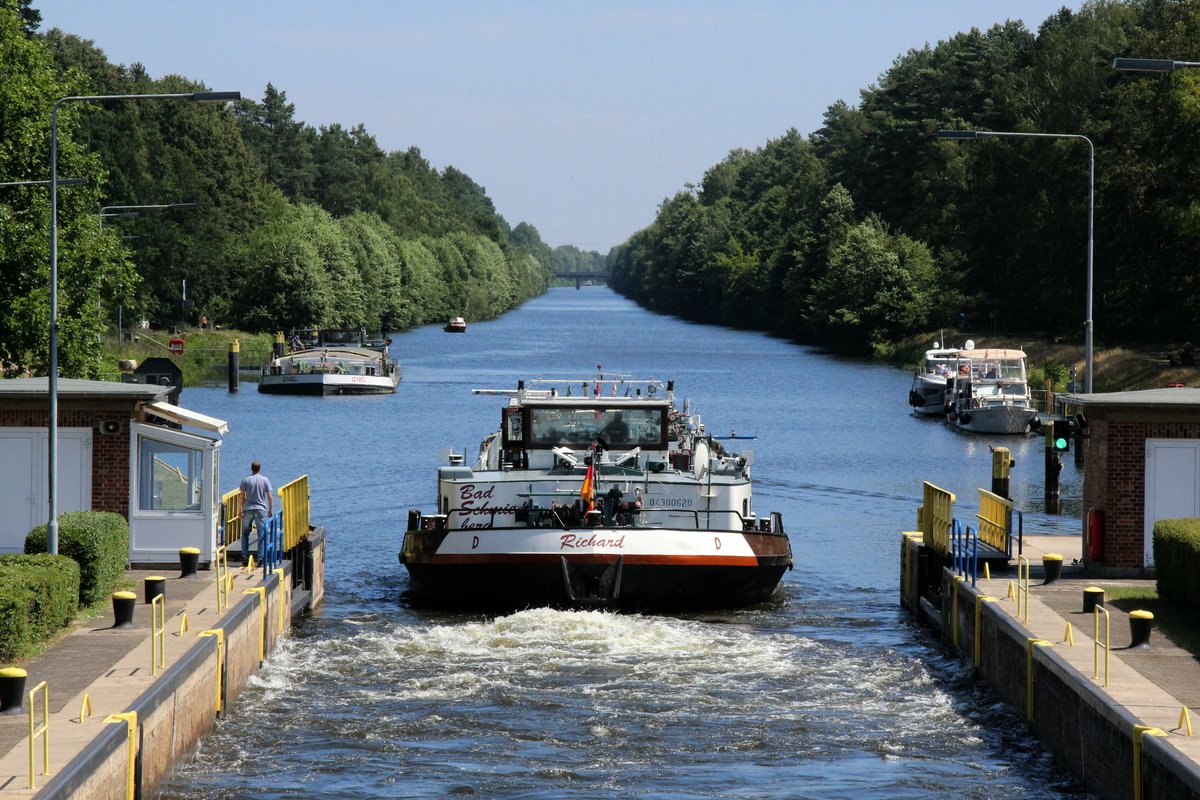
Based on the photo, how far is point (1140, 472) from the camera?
24328mm

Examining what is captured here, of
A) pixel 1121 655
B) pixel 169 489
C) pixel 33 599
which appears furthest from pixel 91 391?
pixel 1121 655

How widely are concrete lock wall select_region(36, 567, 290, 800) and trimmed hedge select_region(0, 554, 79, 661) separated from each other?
159cm

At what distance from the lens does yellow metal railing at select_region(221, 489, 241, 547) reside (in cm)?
2559

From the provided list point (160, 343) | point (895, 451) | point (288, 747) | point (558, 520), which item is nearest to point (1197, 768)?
point (288, 747)

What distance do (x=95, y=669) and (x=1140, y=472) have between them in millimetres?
14386

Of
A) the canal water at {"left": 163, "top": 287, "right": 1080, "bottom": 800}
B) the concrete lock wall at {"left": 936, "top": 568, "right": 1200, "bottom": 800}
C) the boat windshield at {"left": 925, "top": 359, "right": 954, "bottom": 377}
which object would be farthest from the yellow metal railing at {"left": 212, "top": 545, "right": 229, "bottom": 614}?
the boat windshield at {"left": 925, "top": 359, "right": 954, "bottom": 377}

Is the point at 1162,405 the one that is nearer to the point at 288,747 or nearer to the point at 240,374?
the point at 288,747

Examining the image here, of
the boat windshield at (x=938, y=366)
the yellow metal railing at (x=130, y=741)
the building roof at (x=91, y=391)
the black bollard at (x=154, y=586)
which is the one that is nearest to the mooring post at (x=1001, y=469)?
the building roof at (x=91, y=391)

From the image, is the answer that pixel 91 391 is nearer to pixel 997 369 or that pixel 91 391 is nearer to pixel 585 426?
pixel 585 426

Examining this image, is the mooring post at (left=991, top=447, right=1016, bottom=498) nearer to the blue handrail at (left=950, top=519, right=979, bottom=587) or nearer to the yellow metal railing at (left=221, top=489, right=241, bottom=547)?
the blue handrail at (left=950, top=519, right=979, bottom=587)

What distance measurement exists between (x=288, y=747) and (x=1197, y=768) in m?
9.66

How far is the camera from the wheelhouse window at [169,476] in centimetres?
2414

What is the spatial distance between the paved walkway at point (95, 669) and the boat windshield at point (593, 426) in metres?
7.32

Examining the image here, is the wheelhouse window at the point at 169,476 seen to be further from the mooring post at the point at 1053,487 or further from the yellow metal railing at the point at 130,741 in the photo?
the mooring post at the point at 1053,487
